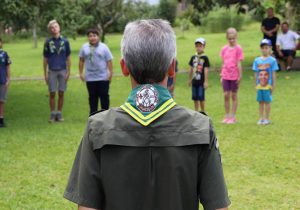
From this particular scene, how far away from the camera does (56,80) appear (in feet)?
36.8

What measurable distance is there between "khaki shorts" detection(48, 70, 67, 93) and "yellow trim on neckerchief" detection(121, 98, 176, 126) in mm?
8841

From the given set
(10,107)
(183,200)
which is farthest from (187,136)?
(10,107)

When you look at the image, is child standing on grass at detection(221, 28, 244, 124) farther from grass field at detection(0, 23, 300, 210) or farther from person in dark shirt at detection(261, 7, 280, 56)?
person in dark shirt at detection(261, 7, 280, 56)

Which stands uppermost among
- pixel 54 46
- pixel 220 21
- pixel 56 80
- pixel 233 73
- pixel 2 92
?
pixel 54 46

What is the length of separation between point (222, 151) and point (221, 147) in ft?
0.96

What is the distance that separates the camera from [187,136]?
2.34 meters

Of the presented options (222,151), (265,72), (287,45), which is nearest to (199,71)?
(265,72)

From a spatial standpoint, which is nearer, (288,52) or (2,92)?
(2,92)

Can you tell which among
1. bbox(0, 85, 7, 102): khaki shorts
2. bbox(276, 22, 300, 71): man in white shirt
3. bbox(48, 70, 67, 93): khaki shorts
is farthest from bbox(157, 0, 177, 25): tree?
bbox(0, 85, 7, 102): khaki shorts

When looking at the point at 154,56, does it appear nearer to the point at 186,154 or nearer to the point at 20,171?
the point at 186,154

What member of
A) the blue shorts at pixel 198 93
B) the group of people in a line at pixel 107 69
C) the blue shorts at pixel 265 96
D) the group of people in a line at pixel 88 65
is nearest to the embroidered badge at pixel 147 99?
the group of people in a line at pixel 107 69

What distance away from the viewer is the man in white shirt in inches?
754

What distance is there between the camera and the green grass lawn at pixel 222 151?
6309 mm

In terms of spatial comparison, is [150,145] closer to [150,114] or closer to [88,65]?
[150,114]
